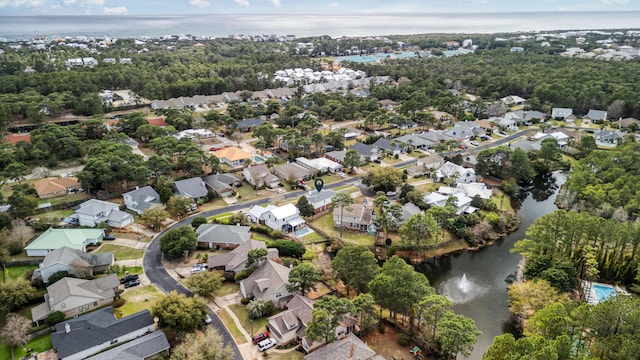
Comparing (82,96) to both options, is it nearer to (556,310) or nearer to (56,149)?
(56,149)

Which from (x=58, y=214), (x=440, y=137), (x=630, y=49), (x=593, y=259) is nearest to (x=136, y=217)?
(x=58, y=214)

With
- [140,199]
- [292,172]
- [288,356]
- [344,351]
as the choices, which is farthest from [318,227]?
[140,199]

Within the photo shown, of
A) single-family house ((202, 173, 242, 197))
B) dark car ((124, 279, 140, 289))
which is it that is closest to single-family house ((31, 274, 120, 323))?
dark car ((124, 279, 140, 289))

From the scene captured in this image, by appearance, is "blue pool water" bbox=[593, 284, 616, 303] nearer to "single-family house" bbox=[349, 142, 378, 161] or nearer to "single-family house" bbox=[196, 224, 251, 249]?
"single-family house" bbox=[196, 224, 251, 249]

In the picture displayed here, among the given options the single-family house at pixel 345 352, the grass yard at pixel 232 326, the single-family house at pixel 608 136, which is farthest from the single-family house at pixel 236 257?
the single-family house at pixel 608 136

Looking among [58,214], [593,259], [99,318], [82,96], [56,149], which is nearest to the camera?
[99,318]

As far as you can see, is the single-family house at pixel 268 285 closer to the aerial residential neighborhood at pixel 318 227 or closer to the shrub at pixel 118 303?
the aerial residential neighborhood at pixel 318 227
